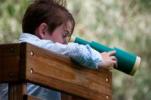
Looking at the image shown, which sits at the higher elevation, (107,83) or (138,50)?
(107,83)

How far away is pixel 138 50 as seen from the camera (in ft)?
28.5

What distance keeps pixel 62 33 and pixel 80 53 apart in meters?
0.39

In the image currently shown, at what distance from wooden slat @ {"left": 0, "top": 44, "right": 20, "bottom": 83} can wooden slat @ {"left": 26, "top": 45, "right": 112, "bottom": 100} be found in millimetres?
40

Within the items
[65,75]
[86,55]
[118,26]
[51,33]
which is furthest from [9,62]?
[118,26]

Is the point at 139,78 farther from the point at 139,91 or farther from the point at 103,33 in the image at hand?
the point at 103,33

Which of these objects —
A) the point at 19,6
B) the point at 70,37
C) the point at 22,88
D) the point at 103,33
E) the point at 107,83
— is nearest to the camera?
Answer: the point at 22,88

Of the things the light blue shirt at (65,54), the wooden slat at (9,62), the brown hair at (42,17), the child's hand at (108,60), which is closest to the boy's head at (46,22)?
the brown hair at (42,17)

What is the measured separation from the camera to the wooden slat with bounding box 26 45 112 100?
2.73 metres

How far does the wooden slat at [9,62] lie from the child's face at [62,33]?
58 cm

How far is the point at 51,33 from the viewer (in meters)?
3.32

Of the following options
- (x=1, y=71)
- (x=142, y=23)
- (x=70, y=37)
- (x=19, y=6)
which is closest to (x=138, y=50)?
(x=142, y=23)

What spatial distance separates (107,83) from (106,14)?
16.7ft

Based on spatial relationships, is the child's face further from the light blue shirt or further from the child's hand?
the child's hand

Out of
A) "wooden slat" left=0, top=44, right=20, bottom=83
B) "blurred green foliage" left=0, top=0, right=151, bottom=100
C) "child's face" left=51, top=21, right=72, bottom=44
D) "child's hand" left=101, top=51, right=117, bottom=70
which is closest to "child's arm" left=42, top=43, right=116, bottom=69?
"child's hand" left=101, top=51, right=117, bottom=70
